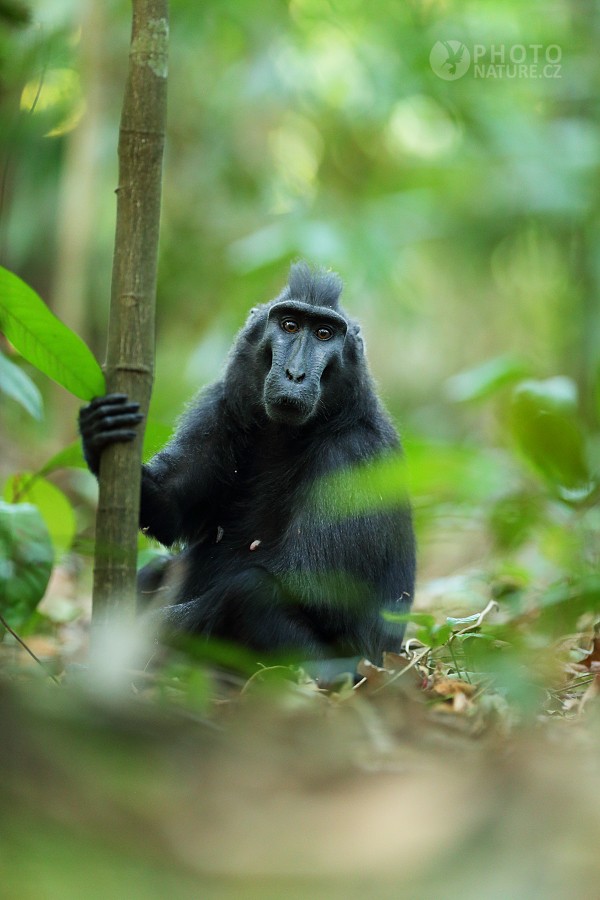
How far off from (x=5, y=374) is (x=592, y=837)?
3.05 m

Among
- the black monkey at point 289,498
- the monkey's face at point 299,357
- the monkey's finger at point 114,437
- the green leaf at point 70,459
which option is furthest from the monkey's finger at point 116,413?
the monkey's face at point 299,357

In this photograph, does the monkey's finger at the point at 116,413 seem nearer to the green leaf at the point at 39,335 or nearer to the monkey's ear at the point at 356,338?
the green leaf at the point at 39,335

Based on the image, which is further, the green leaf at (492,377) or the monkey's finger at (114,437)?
the green leaf at (492,377)

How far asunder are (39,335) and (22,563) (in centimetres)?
92

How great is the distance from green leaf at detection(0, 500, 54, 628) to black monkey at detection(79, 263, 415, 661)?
0.36 metres

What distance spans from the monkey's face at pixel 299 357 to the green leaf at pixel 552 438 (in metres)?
0.97

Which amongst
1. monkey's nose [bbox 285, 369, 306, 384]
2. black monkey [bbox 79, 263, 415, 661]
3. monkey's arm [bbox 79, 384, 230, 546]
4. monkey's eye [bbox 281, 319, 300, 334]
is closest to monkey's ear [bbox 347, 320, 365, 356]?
black monkey [bbox 79, 263, 415, 661]

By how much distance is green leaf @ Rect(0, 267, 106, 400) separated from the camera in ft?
11.1

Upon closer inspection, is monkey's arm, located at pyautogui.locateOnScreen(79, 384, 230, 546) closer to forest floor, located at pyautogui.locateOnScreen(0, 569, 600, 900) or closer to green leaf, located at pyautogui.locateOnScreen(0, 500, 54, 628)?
green leaf, located at pyautogui.locateOnScreen(0, 500, 54, 628)

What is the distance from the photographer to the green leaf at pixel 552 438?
14.9ft

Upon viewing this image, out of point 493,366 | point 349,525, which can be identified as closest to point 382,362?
point 493,366

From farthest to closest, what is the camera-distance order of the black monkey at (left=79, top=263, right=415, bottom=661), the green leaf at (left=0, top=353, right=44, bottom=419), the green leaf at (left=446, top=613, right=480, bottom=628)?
1. the black monkey at (left=79, top=263, right=415, bottom=661)
2. the green leaf at (left=0, top=353, right=44, bottom=419)
3. the green leaf at (left=446, top=613, right=480, bottom=628)

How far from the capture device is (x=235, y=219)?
1452 cm

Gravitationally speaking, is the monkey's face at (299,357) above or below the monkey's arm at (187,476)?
above
